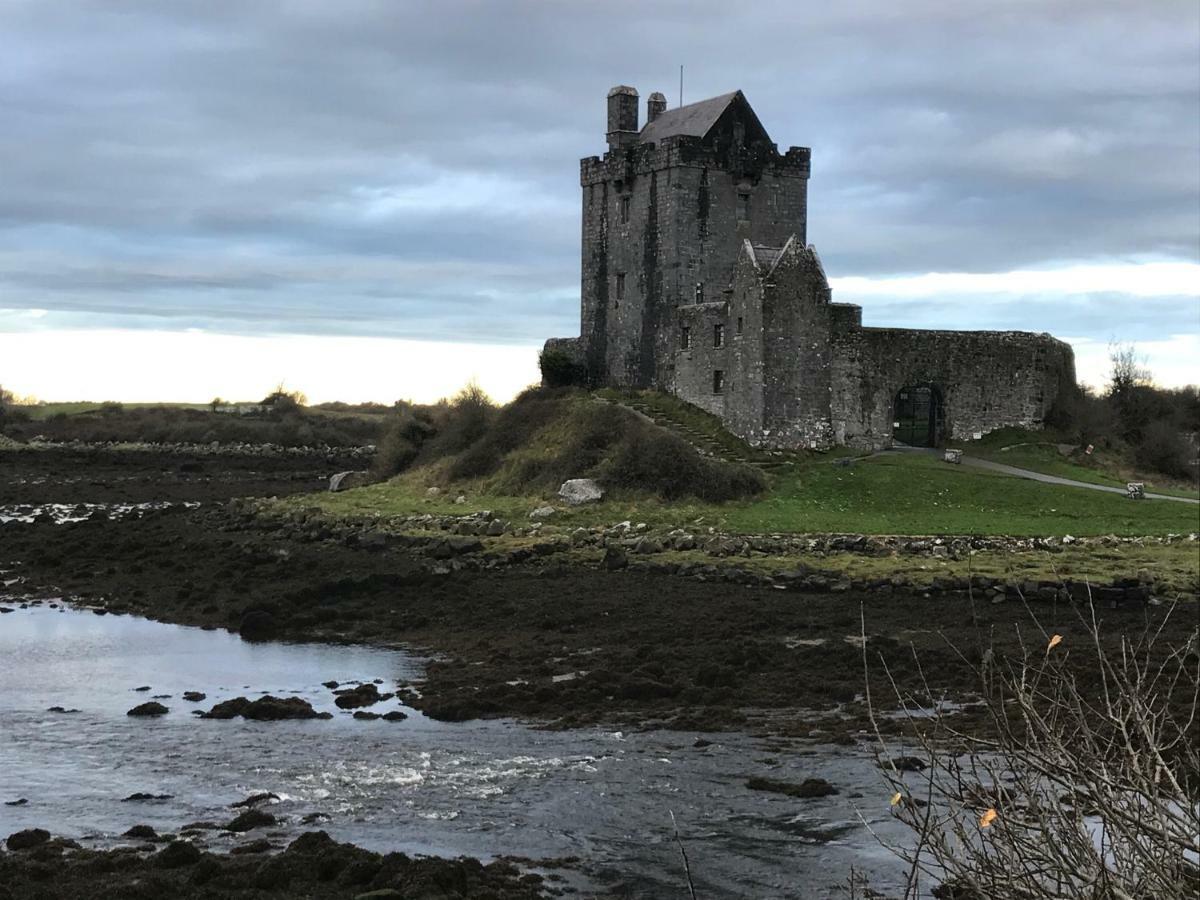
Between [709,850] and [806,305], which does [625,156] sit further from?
[709,850]

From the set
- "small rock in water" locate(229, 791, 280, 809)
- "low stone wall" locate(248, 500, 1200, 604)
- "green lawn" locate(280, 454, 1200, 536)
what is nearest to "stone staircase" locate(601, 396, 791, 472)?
"green lawn" locate(280, 454, 1200, 536)

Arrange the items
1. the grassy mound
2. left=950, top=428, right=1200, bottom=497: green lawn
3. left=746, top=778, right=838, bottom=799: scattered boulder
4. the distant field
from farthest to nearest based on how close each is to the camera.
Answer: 1. the distant field
2. left=950, top=428, right=1200, bottom=497: green lawn
3. the grassy mound
4. left=746, top=778, right=838, bottom=799: scattered boulder

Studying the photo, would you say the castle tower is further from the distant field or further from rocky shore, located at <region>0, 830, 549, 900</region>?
the distant field

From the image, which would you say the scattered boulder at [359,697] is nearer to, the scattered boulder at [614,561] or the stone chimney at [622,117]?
the scattered boulder at [614,561]

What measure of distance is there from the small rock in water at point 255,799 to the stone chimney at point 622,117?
37110 mm

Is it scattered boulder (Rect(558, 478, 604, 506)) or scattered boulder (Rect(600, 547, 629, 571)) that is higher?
scattered boulder (Rect(558, 478, 604, 506))

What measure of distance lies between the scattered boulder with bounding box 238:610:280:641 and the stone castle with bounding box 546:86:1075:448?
1892cm

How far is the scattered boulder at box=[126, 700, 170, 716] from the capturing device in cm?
1972

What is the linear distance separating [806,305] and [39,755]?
95.1 ft

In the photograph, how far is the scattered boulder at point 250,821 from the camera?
556 inches

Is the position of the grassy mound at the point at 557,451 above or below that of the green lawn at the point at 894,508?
above

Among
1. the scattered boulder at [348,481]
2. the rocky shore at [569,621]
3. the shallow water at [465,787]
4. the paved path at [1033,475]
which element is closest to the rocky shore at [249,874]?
the shallow water at [465,787]

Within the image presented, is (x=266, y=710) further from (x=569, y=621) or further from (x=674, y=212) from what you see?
(x=674, y=212)

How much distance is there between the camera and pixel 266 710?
19469 mm
